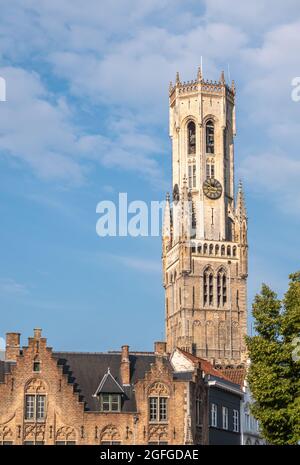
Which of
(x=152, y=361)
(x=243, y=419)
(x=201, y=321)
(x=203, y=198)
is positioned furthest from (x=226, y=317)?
(x=152, y=361)

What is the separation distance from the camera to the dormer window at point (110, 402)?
6094 cm

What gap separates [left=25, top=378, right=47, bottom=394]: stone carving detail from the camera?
60.3m

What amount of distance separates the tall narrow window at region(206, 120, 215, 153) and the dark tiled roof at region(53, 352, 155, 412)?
65.7 meters

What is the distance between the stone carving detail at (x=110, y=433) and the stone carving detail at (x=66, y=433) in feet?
5.87

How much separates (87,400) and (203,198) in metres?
66.0

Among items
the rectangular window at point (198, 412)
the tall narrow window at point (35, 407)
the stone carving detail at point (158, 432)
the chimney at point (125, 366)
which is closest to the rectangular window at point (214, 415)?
the rectangular window at point (198, 412)

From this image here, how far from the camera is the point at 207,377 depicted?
6600 centimetres

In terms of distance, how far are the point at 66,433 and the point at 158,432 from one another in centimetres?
573

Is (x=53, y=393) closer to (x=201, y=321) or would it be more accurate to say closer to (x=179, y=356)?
(x=179, y=356)

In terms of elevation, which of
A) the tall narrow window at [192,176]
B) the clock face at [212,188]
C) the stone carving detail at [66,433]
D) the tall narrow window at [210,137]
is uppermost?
the tall narrow window at [210,137]

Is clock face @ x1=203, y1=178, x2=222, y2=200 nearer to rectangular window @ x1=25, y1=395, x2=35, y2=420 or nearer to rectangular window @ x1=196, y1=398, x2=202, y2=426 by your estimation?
rectangular window @ x1=196, y1=398, x2=202, y2=426

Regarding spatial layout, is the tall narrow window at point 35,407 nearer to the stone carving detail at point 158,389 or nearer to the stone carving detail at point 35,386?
the stone carving detail at point 35,386

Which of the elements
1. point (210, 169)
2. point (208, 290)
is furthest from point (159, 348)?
point (210, 169)
